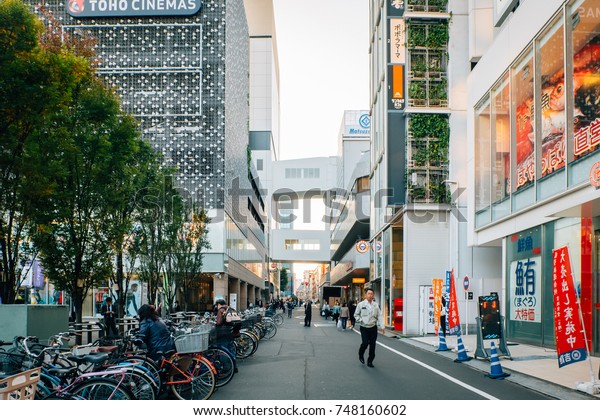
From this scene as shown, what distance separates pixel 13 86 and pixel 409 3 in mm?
25035

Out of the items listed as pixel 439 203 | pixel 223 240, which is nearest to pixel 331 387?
pixel 439 203

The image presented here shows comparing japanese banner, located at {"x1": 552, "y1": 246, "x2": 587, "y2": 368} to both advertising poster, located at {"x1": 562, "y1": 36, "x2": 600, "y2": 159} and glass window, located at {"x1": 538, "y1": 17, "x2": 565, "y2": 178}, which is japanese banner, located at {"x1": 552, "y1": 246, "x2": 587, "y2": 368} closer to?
advertising poster, located at {"x1": 562, "y1": 36, "x2": 600, "y2": 159}

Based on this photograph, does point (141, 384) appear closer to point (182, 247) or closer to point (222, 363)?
point (222, 363)

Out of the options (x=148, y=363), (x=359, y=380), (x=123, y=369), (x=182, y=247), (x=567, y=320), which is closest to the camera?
(x=123, y=369)

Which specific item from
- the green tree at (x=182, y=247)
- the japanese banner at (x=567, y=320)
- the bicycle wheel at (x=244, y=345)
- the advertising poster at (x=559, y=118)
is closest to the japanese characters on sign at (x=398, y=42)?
the green tree at (x=182, y=247)

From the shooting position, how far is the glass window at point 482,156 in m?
24.6

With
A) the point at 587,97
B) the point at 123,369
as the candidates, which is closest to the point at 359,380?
the point at 123,369

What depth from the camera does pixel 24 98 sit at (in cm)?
1210

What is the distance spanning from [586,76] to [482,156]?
30.9ft

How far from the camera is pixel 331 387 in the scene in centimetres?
1077

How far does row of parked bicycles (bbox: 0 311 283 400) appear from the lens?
7.56m

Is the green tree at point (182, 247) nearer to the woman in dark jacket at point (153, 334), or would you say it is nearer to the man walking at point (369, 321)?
the man walking at point (369, 321)

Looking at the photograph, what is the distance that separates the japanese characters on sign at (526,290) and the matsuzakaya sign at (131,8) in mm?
39096

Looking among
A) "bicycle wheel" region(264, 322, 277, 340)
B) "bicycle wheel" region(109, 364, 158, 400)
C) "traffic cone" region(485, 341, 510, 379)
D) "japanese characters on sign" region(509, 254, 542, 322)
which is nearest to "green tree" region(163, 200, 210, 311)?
"bicycle wheel" region(264, 322, 277, 340)
